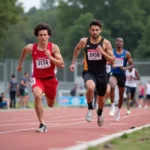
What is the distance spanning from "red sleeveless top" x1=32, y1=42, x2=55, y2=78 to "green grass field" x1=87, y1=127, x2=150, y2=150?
2.15 meters

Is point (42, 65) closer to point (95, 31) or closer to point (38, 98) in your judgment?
point (38, 98)

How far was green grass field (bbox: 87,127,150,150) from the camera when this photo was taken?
1004 cm

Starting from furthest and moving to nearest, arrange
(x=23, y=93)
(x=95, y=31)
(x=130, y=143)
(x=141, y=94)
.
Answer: (x=141, y=94) < (x=23, y=93) < (x=95, y=31) < (x=130, y=143)

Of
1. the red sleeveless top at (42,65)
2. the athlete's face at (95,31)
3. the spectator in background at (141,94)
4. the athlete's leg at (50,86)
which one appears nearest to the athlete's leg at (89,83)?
the athlete's face at (95,31)

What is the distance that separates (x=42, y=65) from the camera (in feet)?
44.4

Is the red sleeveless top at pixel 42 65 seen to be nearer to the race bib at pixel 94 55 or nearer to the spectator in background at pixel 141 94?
the race bib at pixel 94 55

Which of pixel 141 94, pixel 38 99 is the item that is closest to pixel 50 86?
pixel 38 99

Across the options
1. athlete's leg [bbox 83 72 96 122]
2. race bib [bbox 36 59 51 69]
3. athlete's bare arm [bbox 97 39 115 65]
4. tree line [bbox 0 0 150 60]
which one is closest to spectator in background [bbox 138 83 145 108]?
athlete's leg [bbox 83 72 96 122]

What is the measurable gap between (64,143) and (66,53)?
256ft

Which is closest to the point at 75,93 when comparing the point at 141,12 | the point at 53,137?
the point at 53,137

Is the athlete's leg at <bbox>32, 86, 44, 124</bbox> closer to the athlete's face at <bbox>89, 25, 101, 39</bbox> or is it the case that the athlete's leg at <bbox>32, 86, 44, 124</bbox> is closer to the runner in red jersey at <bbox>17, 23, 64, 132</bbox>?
the runner in red jersey at <bbox>17, 23, 64, 132</bbox>

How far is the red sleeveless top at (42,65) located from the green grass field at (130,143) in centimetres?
215

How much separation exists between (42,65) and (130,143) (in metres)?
3.30

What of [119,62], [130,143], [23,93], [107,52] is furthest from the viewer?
[23,93]
